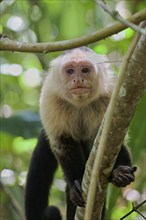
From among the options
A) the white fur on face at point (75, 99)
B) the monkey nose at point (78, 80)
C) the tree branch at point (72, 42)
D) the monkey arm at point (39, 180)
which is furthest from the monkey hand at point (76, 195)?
the tree branch at point (72, 42)

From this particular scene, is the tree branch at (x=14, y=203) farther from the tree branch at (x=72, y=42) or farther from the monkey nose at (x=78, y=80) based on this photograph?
the tree branch at (x=72, y=42)

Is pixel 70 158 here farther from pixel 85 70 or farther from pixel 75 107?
pixel 85 70

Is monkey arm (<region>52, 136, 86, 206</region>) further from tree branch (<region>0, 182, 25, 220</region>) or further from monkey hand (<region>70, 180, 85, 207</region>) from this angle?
tree branch (<region>0, 182, 25, 220</region>)

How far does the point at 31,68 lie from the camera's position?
3.80 m

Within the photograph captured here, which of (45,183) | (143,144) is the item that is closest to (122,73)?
(143,144)

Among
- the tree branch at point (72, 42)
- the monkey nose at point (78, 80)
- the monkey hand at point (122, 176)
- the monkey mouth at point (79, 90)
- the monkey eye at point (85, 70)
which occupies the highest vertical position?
the monkey eye at point (85, 70)

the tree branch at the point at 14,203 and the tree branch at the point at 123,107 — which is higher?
the tree branch at the point at 123,107

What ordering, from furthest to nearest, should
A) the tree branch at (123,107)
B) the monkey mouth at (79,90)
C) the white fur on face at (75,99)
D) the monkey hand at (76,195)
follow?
the white fur on face at (75,99), the monkey mouth at (79,90), the monkey hand at (76,195), the tree branch at (123,107)

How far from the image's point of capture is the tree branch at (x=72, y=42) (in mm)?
1131

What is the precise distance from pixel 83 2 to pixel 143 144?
48.5 inches

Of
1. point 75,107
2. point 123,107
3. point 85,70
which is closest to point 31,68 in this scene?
point 75,107

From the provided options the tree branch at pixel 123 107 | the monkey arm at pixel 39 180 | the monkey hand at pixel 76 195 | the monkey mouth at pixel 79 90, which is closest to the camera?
the tree branch at pixel 123 107

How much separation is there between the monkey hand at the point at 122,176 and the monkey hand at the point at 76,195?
148 millimetres

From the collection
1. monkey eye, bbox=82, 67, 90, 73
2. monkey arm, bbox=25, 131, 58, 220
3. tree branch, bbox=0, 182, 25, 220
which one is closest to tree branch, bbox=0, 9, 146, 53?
monkey eye, bbox=82, 67, 90, 73
